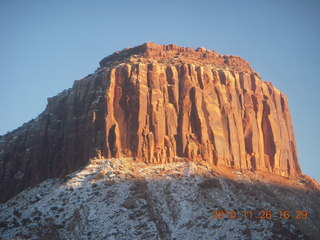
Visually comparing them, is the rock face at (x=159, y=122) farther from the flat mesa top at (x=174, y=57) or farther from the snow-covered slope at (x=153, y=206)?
the snow-covered slope at (x=153, y=206)

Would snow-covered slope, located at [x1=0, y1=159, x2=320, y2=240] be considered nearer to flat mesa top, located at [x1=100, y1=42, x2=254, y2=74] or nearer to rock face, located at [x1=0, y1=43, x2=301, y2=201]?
rock face, located at [x1=0, y1=43, x2=301, y2=201]

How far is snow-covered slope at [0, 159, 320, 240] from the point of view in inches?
2058

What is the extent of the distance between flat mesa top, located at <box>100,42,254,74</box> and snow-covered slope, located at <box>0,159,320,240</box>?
1967cm

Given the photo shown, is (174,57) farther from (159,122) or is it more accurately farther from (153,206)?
(153,206)

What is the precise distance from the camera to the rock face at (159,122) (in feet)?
219

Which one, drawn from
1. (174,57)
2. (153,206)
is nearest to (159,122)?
(153,206)

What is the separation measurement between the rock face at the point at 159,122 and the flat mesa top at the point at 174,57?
19 cm

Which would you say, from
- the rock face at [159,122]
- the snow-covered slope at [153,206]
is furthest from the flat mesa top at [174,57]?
the snow-covered slope at [153,206]

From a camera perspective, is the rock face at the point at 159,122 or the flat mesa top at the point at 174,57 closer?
the rock face at the point at 159,122

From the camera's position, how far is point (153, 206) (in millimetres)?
55812

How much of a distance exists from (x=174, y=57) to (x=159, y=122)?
15.4 metres

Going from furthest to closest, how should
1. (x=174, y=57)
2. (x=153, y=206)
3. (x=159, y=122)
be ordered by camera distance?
1. (x=174, y=57)
2. (x=159, y=122)
3. (x=153, y=206)

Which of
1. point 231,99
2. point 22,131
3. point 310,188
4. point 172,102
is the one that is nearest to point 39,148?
point 22,131

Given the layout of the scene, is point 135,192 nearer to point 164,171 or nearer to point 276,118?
point 164,171
